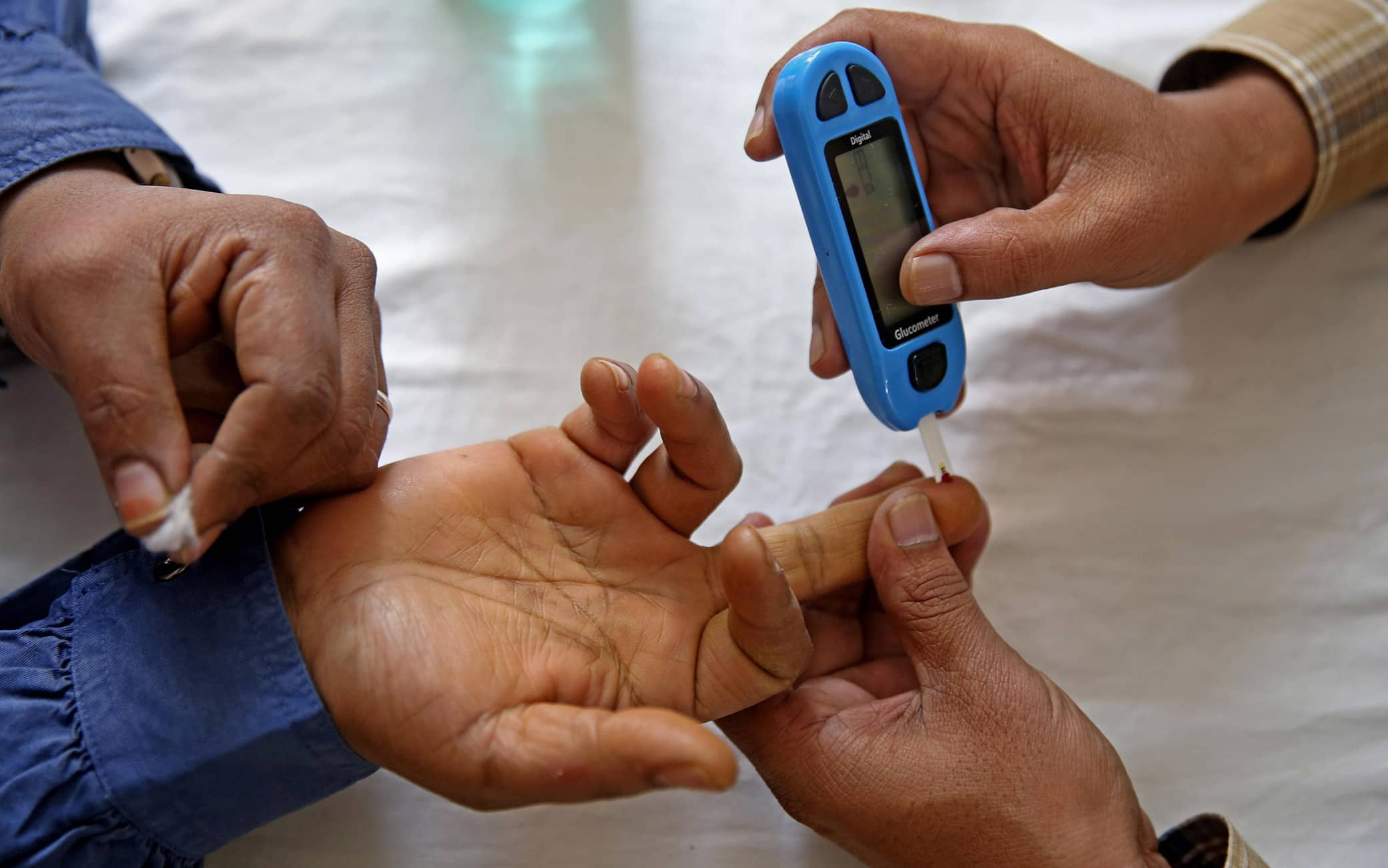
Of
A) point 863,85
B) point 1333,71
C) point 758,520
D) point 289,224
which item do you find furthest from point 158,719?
point 1333,71

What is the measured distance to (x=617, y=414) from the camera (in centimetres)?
76

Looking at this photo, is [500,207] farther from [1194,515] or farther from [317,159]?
[1194,515]

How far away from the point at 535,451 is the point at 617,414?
8 centimetres

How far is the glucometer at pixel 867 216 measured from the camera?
0.76 m

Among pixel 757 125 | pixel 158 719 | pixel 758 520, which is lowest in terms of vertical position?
A: pixel 758 520

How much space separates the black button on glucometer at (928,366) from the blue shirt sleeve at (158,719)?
1.73 feet

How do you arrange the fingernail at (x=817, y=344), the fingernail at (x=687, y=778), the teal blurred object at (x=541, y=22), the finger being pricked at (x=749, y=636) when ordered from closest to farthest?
the fingernail at (x=687, y=778), the finger being pricked at (x=749, y=636), the fingernail at (x=817, y=344), the teal blurred object at (x=541, y=22)

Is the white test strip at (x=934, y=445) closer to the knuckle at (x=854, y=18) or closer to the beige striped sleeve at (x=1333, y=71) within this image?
the knuckle at (x=854, y=18)

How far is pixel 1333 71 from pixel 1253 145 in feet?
0.41

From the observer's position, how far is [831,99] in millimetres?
762

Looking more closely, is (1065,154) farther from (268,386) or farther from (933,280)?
(268,386)

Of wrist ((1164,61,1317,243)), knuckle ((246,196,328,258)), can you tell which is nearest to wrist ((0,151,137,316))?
knuckle ((246,196,328,258))

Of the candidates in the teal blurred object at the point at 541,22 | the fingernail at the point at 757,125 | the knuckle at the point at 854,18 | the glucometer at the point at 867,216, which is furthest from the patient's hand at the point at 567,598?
the teal blurred object at the point at 541,22

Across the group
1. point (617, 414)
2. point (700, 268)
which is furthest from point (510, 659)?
point (700, 268)
